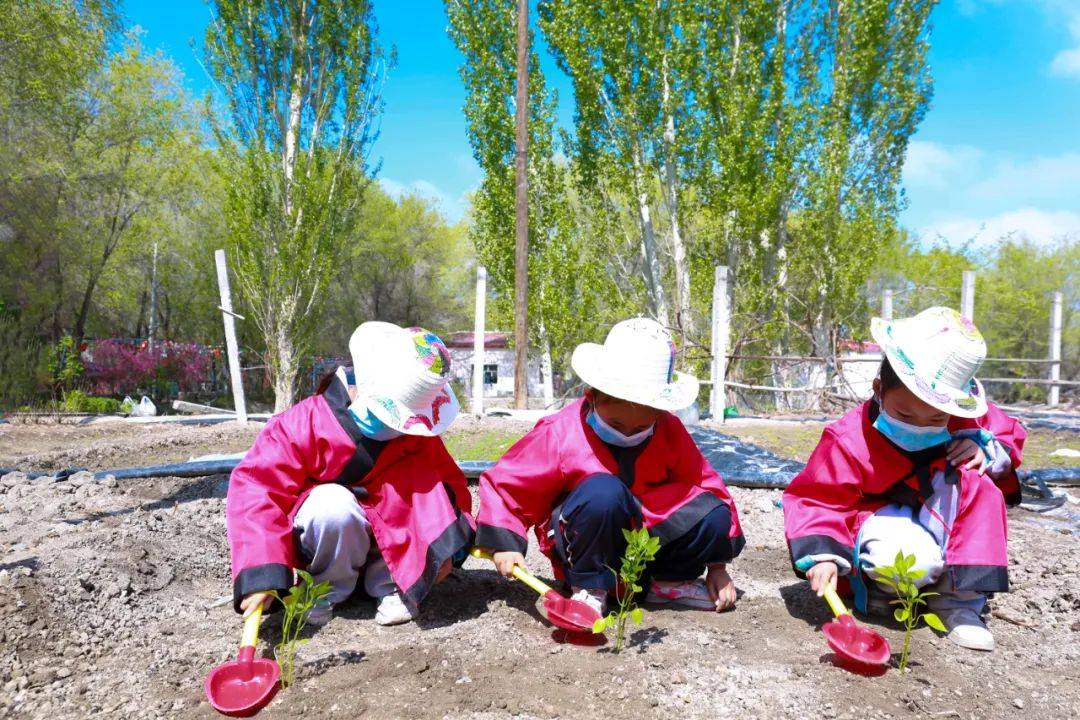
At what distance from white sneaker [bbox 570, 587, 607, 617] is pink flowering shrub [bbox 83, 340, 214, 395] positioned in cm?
1506

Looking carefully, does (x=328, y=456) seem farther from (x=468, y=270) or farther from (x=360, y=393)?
(x=468, y=270)

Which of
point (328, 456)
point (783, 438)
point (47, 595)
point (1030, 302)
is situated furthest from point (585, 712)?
point (1030, 302)

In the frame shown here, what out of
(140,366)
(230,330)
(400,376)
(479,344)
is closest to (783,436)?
(479,344)

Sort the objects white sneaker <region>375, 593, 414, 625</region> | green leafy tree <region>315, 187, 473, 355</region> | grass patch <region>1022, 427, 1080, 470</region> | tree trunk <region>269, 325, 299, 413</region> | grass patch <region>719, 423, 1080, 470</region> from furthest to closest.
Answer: green leafy tree <region>315, 187, 473, 355</region> < tree trunk <region>269, 325, 299, 413</region> < grass patch <region>719, 423, 1080, 470</region> < grass patch <region>1022, 427, 1080, 470</region> < white sneaker <region>375, 593, 414, 625</region>

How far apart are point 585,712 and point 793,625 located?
944mm

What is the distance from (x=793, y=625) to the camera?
227 centimetres

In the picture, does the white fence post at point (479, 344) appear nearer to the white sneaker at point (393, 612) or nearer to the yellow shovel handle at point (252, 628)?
the white sneaker at point (393, 612)

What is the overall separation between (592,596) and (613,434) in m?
0.52

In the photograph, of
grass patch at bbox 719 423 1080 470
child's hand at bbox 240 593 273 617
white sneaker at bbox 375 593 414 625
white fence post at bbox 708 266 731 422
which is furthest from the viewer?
white fence post at bbox 708 266 731 422

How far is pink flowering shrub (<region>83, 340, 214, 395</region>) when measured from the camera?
14.6 meters

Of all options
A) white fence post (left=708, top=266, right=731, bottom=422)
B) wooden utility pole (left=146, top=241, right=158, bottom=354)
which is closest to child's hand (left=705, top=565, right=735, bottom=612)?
white fence post (left=708, top=266, right=731, bottom=422)

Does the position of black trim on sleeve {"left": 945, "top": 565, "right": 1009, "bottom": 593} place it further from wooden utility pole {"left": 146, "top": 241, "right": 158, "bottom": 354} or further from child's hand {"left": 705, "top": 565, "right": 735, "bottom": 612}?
wooden utility pole {"left": 146, "top": 241, "right": 158, "bottom": 354}

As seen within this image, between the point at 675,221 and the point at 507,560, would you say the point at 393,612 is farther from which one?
the point at 675,221

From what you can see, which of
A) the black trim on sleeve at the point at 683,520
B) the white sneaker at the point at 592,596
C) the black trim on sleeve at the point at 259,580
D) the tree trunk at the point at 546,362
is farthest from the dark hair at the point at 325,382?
the tree trunk at the point at 546,362
